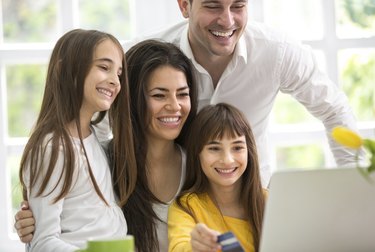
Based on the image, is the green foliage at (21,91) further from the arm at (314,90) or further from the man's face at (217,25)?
the arm at (314,90)

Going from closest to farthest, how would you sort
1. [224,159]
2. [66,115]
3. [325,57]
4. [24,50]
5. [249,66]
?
[66,115] < [224,159] < [249,66] < [24,50] < [325,57]

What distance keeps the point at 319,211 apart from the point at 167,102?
0.84m

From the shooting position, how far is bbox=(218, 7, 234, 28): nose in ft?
8.30

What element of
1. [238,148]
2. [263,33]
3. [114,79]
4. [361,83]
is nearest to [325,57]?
[361,83]

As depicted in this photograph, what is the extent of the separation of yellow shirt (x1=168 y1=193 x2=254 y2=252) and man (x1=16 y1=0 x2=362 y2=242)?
1.57 ft

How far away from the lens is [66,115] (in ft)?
6.86

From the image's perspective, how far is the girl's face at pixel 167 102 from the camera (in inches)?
88.6

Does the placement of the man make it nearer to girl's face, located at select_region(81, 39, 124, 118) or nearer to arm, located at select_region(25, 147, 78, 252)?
girl's face, located at select_region(81, 39, 124, 118)

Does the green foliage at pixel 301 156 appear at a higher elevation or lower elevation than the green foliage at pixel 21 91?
lower

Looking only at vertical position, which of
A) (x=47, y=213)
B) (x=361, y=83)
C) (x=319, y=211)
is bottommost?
(x=47, y=213)

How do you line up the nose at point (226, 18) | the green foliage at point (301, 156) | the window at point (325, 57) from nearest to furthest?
the nose at point (226, 18), the window at point (325, 57), the green foliage at point (301, 156)

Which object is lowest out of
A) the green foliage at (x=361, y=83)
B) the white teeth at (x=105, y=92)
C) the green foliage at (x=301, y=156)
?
the green foliage at (x=301, y=156)

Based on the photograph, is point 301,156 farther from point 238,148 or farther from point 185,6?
point 238,148

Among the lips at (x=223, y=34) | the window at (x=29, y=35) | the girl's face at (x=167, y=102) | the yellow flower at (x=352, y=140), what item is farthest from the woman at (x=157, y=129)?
the yellow flower at (x=352, y=140)
